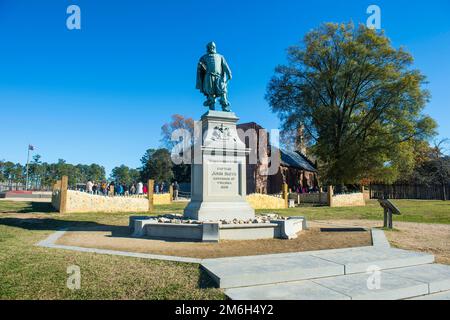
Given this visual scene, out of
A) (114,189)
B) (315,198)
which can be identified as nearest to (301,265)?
(315,198)

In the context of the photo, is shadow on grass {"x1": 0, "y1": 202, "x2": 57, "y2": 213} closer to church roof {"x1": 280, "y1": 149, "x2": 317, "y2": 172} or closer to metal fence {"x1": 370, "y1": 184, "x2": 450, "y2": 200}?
church roof {"x1": 280, "y1": 149, "x2": 317, "y2": 172}

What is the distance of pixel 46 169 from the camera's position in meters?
95.4

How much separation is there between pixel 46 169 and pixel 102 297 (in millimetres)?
104841

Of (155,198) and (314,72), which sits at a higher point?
(314,72)

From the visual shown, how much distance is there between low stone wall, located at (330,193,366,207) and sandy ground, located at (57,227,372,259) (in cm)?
1788

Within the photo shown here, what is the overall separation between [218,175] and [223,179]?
0.20 m

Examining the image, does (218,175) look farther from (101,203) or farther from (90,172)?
(90,172)

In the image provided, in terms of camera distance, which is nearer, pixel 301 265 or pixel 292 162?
pixel 301 265

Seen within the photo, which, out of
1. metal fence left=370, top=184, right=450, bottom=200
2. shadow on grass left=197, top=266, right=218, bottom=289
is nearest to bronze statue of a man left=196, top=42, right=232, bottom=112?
shadow on grass left=197, top=266, right=218, bottom=289

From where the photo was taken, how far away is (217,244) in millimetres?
7531

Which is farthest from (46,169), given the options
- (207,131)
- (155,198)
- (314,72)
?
(207,131)

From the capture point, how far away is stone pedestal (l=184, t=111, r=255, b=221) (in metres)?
9.60

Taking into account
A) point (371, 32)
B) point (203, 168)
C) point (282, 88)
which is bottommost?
point (203, 168)
